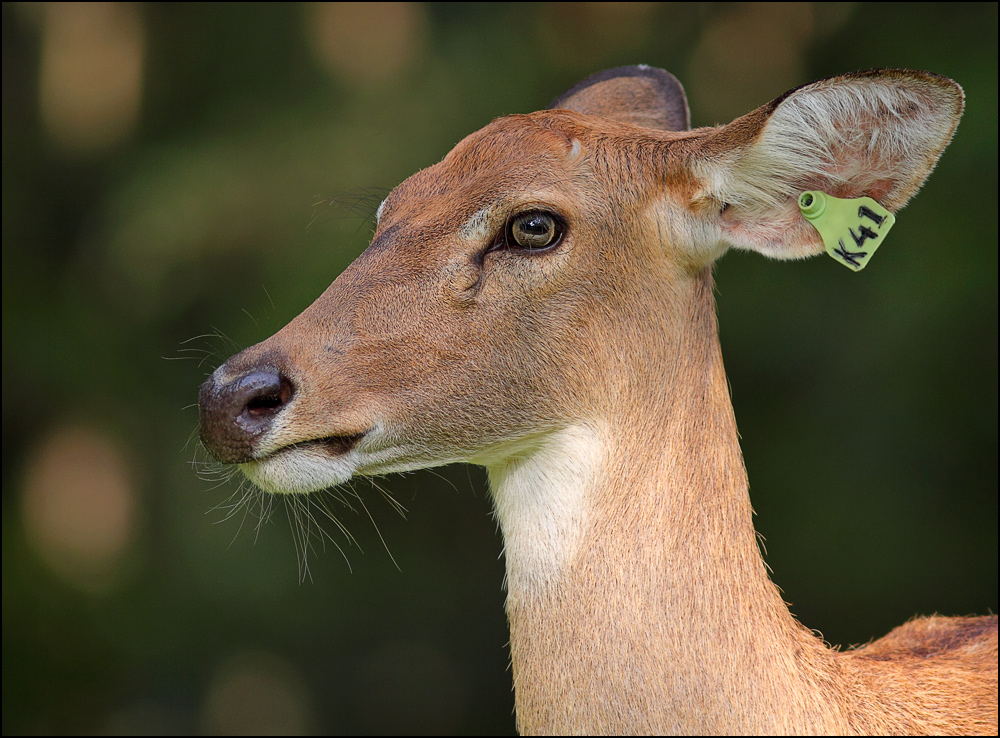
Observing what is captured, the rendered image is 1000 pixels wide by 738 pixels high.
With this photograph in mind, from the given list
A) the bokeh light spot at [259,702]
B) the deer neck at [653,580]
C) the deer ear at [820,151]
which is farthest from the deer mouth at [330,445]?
the bokeh light spot at [259,702]

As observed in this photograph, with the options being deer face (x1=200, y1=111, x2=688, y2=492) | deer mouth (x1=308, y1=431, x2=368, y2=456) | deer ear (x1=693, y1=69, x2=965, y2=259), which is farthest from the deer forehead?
deer mouth (x1=308, y1=431, x2=368, y2=456)

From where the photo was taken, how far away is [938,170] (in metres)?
6.04

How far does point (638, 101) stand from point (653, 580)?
5.75ft

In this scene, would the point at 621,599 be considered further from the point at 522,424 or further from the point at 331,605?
the point at 331,605

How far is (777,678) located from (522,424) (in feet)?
2.97

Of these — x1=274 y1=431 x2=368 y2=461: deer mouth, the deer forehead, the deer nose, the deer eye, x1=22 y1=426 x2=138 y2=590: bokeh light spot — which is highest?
x1=22 y1=426 x2=138 y2=590: bokeh light spot

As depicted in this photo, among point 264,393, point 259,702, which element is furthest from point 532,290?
point 259,702

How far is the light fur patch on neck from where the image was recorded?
2.61m

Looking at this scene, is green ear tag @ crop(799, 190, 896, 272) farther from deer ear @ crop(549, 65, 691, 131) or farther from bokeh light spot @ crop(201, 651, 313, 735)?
bokeh light spot @ crop(201, 651, 313, 735)

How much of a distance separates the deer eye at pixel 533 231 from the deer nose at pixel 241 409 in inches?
27.5

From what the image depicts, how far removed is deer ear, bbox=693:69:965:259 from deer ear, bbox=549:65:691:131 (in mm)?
836

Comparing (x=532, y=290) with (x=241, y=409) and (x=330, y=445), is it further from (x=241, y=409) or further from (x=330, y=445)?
(x=241, y=409)

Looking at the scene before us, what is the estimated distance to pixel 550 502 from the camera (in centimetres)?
264

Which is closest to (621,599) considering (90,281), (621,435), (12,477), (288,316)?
(621,435)
